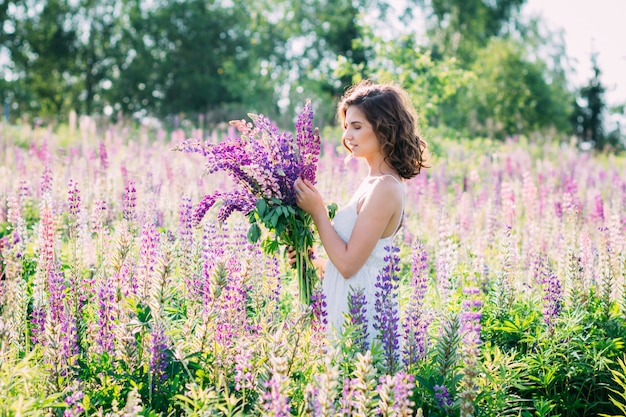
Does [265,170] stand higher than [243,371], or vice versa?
[265,170]

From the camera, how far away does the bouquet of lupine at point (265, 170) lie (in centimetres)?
328

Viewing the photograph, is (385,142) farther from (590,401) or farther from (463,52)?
(463,52)

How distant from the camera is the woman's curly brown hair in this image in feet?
12.5

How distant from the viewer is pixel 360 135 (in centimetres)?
383

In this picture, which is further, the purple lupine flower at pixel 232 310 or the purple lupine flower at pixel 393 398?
the purple lupine flower at pixel 232 310

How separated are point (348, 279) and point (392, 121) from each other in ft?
3.11

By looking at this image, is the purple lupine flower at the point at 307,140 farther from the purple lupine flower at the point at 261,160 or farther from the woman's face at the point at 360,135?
the woman's face at the point at 360,135

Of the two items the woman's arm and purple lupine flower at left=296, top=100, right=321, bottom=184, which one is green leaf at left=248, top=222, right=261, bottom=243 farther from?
purple lupine flower at left=296, top=100, right=321, bottom=184

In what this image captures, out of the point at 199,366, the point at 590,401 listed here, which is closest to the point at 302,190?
the point at 199,366

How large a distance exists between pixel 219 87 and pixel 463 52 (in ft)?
41.2

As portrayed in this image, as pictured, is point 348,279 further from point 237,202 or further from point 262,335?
point 237,202

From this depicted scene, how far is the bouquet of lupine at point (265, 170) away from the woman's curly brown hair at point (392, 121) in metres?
0.53

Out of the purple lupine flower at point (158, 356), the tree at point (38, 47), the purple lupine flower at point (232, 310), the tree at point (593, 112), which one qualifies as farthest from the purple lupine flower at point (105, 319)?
the tree at point (593, 112)

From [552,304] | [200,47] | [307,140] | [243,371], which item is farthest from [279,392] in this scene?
[200,47]
